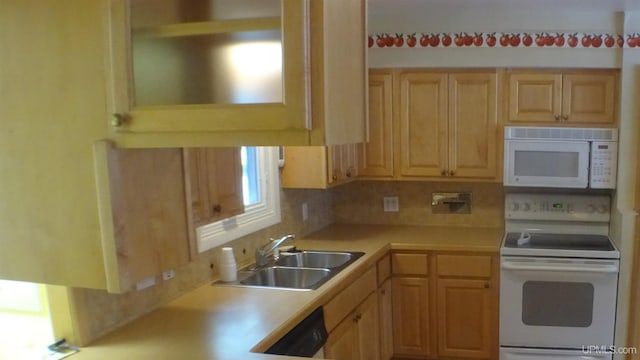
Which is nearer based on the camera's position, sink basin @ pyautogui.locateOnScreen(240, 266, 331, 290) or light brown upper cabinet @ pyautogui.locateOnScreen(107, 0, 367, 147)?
light brown upper cabinet @ pyautogui.locateOnScreen(107, 0, 367, 147)

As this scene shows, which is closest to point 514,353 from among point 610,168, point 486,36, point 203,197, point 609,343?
point 609,343

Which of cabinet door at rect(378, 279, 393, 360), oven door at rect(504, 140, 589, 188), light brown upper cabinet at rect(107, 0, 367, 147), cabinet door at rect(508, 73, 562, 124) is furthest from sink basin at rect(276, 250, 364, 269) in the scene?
light brown upper cabinet at rect(107, 0, 367, 147)

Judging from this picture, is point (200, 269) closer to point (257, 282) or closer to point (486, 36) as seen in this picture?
point (257, 282)

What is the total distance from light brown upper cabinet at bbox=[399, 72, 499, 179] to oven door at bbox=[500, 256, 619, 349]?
27.5 inches

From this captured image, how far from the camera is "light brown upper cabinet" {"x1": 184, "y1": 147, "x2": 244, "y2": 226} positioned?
2.31 meters

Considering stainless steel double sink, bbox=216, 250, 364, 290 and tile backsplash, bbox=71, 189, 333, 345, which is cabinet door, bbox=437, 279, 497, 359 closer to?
stainless steel double sink, bbox=216, 250, 364, 290

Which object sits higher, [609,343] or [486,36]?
[486,36]

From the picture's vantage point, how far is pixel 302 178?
3725mm

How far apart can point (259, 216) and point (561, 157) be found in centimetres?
198

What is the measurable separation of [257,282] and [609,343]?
2209 mm

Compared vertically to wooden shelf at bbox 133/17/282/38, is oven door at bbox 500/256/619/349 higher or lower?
lower

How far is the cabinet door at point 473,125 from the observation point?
394cm

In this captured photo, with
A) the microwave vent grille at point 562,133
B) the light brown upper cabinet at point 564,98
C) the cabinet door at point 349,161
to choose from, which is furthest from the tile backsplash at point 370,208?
the light brown upper cabinet at point 564,98

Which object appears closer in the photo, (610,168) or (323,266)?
(323,266)
